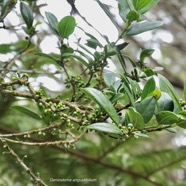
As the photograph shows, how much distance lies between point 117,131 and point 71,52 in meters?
0.22

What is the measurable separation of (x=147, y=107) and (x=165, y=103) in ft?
0.11

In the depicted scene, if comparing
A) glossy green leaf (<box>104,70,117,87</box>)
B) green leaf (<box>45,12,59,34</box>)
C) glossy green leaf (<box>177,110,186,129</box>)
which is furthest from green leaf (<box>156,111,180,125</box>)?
green leaf (<box>45,12,59,34</box>)

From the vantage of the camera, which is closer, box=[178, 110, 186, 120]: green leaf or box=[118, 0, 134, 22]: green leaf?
box=[178, 110, 186, 120]: green leaf

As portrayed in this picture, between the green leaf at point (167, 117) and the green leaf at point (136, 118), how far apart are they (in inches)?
1.0

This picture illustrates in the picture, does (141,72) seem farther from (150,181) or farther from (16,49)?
(150,181)

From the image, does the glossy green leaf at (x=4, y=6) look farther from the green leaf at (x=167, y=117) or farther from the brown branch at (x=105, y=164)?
the brown branch at (x=105, y=164)

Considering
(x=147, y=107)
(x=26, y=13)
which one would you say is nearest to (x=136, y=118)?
(x=147, y=107)

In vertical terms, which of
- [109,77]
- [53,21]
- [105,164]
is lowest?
[105,164]

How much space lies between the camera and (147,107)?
50cm

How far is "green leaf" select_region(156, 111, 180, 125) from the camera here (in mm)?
484

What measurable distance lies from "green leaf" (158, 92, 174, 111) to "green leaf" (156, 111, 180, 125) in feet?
0.08

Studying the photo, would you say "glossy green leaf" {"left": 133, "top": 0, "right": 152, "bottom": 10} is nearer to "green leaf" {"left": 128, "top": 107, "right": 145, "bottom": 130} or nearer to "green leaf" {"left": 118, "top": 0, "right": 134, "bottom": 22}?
"green leaf" {"left": 118, "top": 0, "right": 134, "bottom": 22}

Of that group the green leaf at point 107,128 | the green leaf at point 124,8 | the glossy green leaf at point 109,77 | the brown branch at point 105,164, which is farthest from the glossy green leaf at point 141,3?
the brown branch at point 105,164

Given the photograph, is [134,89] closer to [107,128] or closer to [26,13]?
[107,128]
